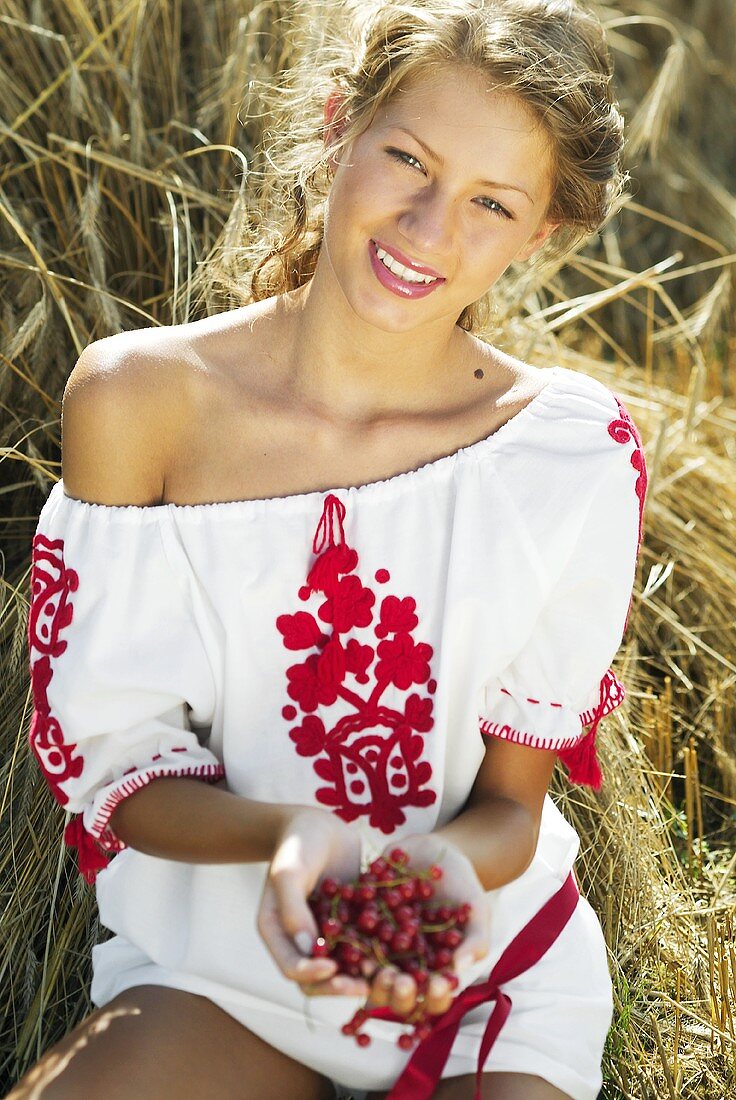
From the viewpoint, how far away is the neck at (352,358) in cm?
171

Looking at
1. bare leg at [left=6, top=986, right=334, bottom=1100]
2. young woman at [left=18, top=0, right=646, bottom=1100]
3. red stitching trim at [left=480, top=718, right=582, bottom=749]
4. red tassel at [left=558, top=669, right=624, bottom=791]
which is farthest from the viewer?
red tassel at [left=558, top=669, right=624, bottom=791]

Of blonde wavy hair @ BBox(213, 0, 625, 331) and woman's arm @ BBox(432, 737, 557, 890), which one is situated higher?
blonde wavy hair @ BBox(213, 0, 625, 331)

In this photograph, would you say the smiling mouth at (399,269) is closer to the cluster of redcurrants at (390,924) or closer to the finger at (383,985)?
the cluster of redcurrants at (390,924)

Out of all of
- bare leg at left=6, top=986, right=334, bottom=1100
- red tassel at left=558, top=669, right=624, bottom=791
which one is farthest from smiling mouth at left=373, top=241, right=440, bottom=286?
bare leg at left=6, top=986, right=334, bottom=1100

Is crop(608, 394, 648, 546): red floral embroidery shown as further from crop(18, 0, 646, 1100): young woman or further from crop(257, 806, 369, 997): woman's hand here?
crop(257, 806, 369, 997): woman's hand

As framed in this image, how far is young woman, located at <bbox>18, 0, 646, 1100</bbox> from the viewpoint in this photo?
155 cm

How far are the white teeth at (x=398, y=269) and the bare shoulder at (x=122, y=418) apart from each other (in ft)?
0.99

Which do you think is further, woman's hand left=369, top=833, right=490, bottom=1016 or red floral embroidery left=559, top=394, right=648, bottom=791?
red floral embroidery left=559, top=394, right=648, bottom=791

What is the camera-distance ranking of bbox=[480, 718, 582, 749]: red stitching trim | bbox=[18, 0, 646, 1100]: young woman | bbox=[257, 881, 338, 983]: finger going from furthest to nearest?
bbox=[480, 718, 582, 749]: red stitching trim < bbox=[18, 0, 646, 1100]: young woman < bbox=[257, 881, 338, 983]: finger

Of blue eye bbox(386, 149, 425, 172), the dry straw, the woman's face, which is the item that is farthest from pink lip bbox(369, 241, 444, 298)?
the dry straw

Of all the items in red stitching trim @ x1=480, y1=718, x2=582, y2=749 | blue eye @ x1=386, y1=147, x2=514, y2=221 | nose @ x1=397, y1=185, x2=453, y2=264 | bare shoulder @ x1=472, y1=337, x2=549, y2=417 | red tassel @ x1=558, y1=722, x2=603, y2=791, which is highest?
blue eye @ x1=386, y1=147, x2=514, y2=221

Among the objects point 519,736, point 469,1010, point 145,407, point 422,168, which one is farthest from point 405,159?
point 469,1010

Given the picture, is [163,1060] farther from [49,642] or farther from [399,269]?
[399,269]

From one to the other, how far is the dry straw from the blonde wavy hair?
11.1 inches
